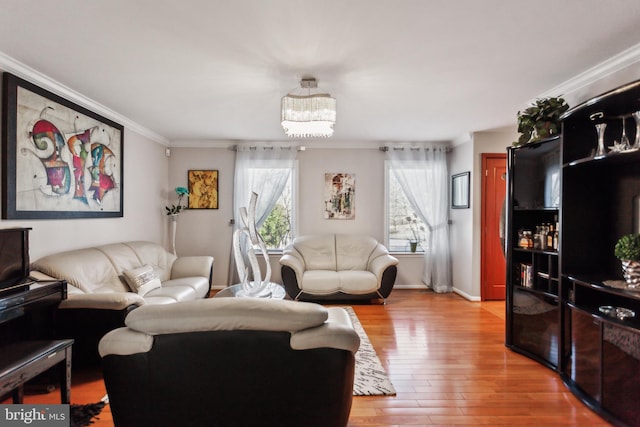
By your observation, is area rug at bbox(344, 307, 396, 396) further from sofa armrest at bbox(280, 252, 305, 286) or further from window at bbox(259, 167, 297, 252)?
window at bbox(259, 167, 297, 252)

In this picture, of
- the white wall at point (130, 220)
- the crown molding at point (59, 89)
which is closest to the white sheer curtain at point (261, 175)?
the white wall at point (130, 220)

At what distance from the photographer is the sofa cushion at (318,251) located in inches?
211

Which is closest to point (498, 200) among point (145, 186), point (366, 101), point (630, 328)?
point (366, 101)

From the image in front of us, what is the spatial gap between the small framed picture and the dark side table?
16.1 feet

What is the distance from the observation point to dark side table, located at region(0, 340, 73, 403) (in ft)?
5.95

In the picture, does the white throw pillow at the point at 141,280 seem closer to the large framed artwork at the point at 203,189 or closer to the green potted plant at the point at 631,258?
the large framed artwork at the point at 203,189

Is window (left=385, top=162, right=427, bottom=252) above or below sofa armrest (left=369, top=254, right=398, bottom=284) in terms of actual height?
above

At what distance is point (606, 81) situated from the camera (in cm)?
274

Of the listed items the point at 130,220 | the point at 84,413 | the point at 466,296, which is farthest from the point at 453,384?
the point at 130,220

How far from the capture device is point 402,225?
19.3ft

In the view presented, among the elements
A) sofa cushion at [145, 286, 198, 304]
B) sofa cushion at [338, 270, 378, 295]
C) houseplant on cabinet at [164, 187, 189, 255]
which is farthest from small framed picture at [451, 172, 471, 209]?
houseplant on cabinet at [164, 187, 189, 255]

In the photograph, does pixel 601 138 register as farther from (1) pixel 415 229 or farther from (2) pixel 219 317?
(1) pixel 415 229

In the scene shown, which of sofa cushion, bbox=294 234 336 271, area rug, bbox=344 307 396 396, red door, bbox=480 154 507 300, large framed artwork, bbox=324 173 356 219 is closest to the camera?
area rug, bbox=344 307 396 396

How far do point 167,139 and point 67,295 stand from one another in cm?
341
